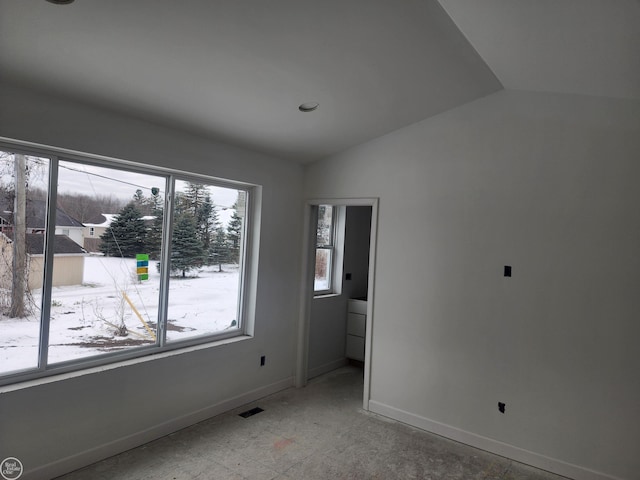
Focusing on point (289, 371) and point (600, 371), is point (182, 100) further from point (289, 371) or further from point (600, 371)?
point (600, 371)

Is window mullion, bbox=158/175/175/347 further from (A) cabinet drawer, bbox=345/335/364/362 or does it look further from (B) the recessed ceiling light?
(A) cabinet drawer, bbox=345/335/364/362

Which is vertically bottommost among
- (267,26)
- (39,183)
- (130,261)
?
(130,261)

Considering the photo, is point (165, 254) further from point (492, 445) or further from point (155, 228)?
point (492, 445)

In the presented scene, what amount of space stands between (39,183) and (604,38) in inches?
140

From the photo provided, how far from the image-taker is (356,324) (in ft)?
17.1

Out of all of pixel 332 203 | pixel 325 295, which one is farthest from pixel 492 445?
pixel 332 203

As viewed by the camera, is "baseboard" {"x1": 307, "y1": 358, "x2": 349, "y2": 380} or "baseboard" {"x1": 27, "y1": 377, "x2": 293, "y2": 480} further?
A: "baseboard" {"x1": 307, "y1": 358, "x2": 349, "y2": 380}

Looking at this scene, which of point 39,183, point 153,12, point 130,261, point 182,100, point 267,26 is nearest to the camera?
point 153,12

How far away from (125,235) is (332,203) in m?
2.09

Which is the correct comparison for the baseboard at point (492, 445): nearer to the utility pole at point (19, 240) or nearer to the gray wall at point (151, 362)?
the gray wall at point (151, 362)

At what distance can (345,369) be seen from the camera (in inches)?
201

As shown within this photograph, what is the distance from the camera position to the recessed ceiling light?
3072 mm

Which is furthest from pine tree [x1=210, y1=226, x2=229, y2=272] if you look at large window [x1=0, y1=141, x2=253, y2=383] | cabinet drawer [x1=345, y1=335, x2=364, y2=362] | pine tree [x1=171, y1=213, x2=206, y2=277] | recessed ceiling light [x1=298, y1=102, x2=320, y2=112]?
cabinet drawer [x1=345, y1=335, x2=364, y2=362]

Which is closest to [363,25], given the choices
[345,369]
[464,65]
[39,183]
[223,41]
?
[223,41]
